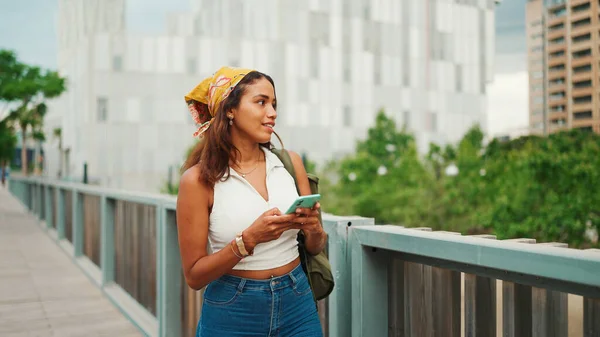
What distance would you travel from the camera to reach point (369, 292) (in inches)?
116

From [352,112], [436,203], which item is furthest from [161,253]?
[352,112]

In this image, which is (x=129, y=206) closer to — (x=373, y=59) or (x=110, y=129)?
(x=110, y=129)

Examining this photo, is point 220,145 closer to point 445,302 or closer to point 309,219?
point 309,219

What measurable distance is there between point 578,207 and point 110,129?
4647cm

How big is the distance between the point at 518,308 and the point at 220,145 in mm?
1180

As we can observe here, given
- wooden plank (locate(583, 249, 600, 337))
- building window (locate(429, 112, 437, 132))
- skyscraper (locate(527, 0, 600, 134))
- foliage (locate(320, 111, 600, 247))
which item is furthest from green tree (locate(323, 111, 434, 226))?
building window (locate(429, 112, 437, 132))

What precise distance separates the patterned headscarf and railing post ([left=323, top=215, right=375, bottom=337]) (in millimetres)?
735

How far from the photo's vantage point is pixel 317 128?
6212cm

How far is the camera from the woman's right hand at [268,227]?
2340 mm

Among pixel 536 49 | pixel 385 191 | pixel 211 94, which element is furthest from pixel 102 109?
pixel 536 49

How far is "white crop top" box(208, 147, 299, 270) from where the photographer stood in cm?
255

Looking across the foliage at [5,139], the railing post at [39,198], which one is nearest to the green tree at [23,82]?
the foliage at [5,139]

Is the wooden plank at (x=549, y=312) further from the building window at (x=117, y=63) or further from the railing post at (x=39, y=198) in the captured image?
the building window at (x=117, y=63)

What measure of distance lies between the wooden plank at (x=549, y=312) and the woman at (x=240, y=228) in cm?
76
